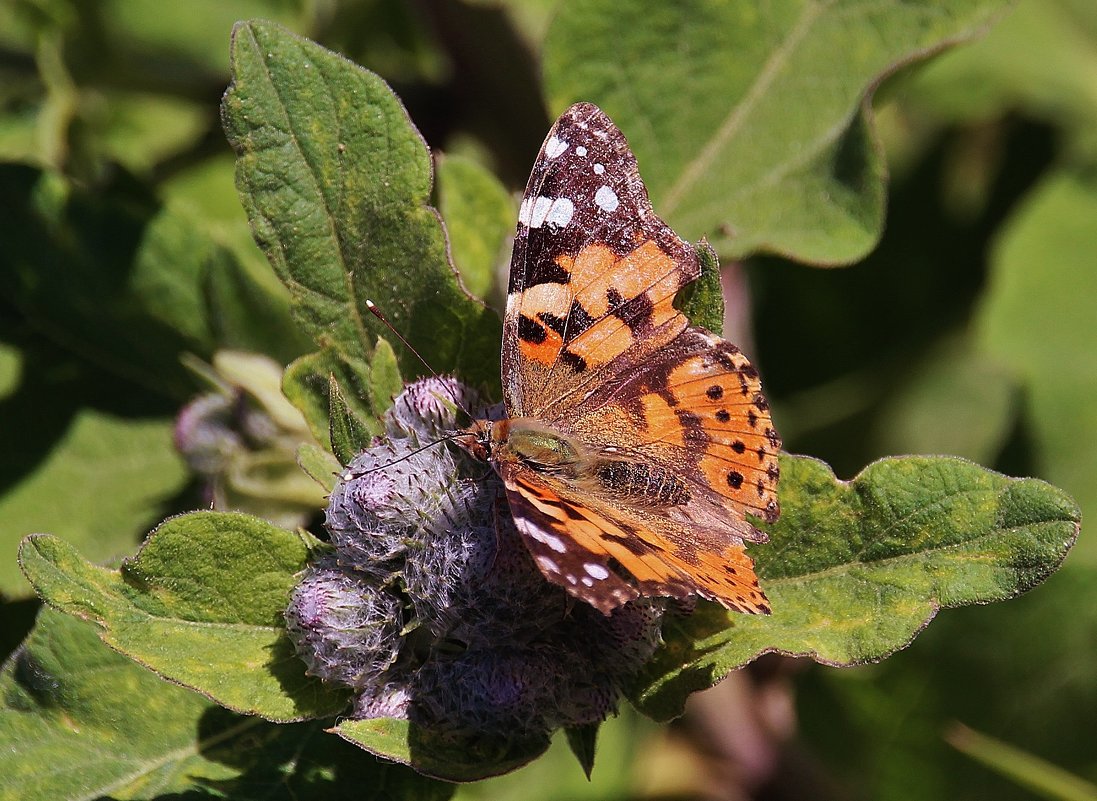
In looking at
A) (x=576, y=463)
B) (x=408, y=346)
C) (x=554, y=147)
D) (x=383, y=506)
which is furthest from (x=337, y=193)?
(x=576, y=463)

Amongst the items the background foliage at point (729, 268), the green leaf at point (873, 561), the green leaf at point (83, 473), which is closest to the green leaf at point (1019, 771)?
the background foliage at point (729, 268)

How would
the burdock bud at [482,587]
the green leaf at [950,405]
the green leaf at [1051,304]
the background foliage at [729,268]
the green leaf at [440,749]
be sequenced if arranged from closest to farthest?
the green leaf at [440,749] → the burdock bud at [482,587] → the background foliage at [729,268] → the green leaf at [1051,304] → the green leaf at [950,405]

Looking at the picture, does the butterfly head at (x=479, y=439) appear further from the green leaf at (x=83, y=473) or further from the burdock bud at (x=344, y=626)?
the green leaf at (x=83, y=473)

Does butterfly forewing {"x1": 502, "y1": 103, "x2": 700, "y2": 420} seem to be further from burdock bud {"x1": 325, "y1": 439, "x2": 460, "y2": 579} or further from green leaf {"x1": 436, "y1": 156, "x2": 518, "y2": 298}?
green leaf {"x1": 436, "y1": 156, "x2": 518, "y2": 298}

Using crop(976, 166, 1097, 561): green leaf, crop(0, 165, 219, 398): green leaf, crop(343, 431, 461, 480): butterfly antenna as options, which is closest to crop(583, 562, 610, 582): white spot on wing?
crop(343, 431, 461, 480): butterfly antenna

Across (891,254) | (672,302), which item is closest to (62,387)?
(672,302)

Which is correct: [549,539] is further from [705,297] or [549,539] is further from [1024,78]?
[1024,78]
